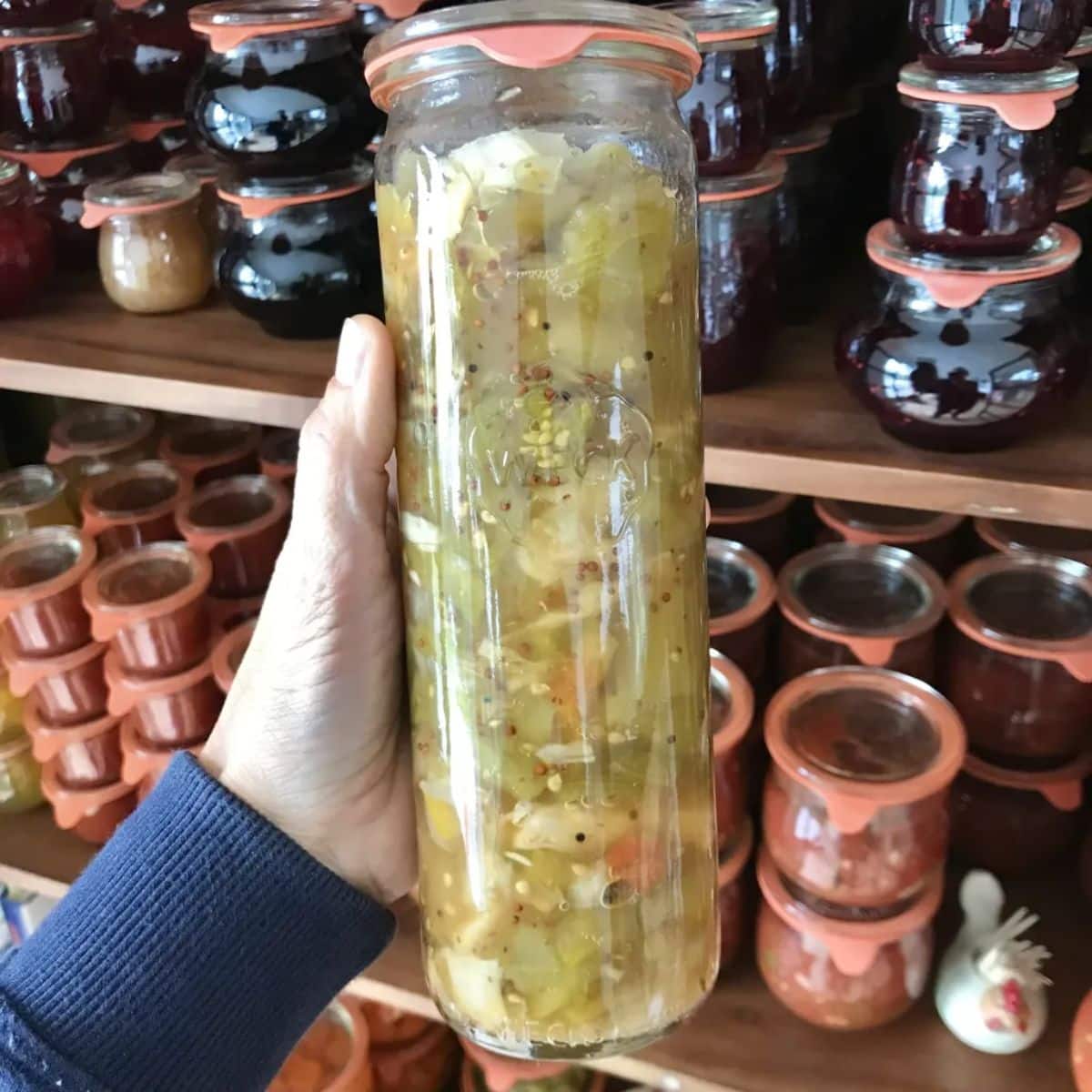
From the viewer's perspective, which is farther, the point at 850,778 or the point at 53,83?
the point at 53,83

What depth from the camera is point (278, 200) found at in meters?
0.78

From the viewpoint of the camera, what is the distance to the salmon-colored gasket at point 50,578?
0.97 meters

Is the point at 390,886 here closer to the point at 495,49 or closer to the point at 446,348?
the point at 446,348

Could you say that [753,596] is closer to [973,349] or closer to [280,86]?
[973,349]

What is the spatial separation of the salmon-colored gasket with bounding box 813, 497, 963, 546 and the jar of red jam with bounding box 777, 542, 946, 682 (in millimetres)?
12

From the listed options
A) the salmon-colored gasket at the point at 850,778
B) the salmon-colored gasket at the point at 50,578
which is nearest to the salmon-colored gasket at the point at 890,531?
the salmon-colored gasket at the point at 850,778

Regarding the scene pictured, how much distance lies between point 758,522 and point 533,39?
0.63 metres

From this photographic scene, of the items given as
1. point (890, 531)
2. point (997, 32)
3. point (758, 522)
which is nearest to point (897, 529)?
point (890, 531)

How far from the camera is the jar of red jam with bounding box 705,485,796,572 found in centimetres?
98

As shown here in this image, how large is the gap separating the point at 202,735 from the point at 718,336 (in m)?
0.56

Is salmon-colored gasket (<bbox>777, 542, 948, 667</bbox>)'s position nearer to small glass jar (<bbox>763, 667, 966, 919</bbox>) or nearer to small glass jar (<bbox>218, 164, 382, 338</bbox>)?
small glass jar (<bbox>763, 667, 966, 919</bbox>)

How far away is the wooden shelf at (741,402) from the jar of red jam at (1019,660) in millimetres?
213

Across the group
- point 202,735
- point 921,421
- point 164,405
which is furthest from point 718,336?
point 202,735

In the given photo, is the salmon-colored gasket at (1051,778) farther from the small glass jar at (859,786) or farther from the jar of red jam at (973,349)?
the jar of red jam at (973,349)
